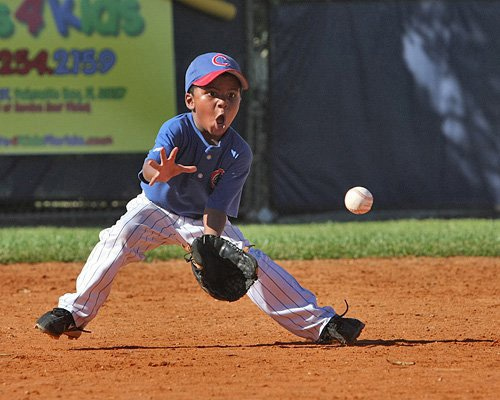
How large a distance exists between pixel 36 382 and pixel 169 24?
7065 mm

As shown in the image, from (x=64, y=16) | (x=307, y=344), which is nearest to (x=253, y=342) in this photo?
(x=307, y=344)

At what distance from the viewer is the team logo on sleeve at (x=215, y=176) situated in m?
5.14

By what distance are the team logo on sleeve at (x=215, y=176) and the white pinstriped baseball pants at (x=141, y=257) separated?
217 mm

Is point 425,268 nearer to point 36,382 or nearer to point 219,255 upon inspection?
point 219,255

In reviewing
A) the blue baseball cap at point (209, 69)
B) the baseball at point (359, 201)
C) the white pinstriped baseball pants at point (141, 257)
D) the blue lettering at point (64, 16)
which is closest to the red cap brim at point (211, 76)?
the blue baseball cap at point (209, 69)

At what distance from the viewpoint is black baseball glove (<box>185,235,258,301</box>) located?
488 centimetres

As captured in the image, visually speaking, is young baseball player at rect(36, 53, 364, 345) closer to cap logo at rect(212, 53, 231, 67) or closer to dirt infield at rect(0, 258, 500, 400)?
cap logo at rect(212, 53, 231, 67)

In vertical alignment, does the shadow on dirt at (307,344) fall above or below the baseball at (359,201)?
below

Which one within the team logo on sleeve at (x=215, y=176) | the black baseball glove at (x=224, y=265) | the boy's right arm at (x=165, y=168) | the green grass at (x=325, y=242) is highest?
the boy's right arm at (x=165, y=168)

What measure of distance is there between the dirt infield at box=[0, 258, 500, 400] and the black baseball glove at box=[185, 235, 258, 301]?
1.09ft

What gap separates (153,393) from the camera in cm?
402

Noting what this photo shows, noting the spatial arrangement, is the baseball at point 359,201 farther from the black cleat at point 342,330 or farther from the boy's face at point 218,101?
the boy's face at point 218,101

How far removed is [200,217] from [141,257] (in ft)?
1.22

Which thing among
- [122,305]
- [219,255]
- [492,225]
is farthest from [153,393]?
[492,225]
